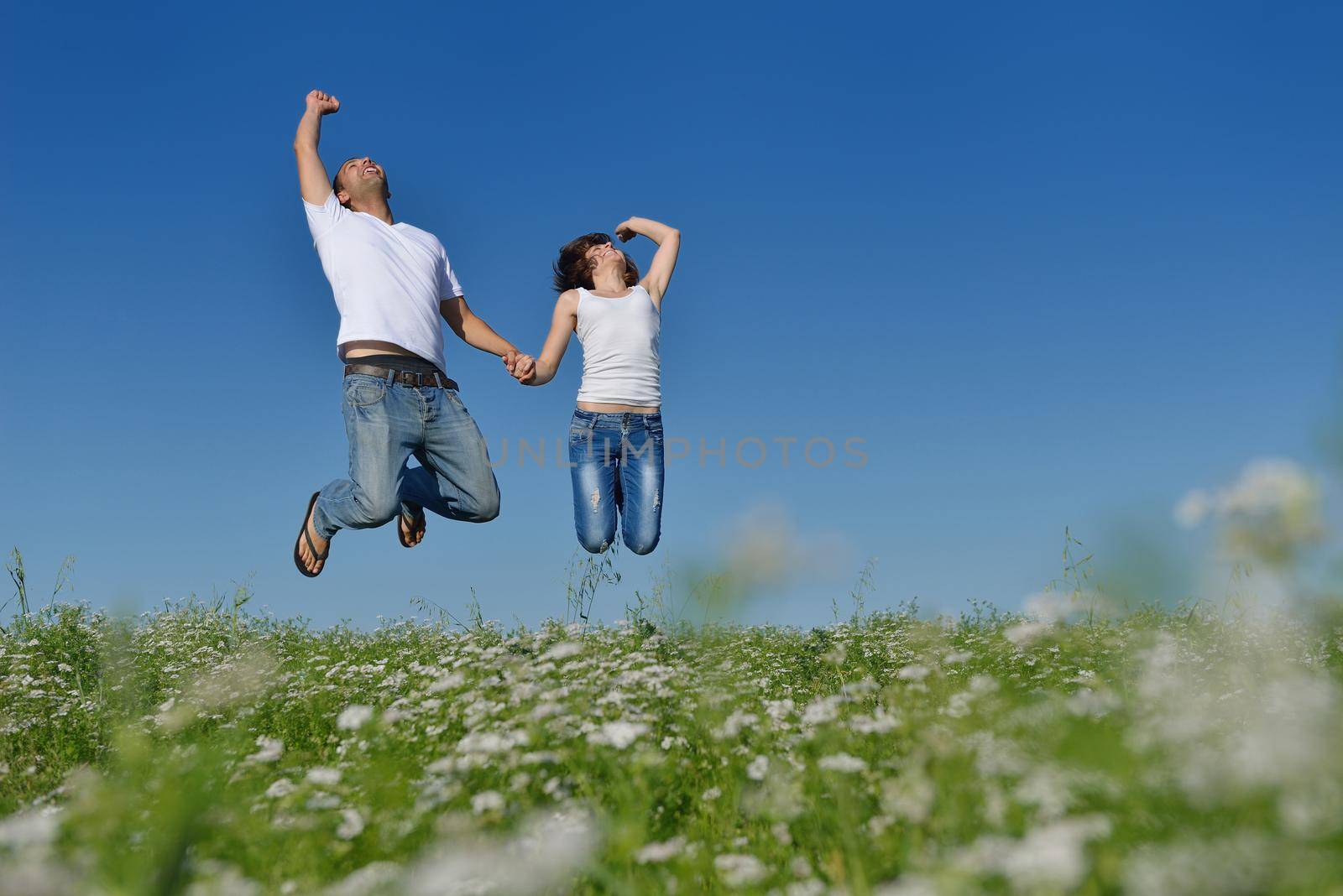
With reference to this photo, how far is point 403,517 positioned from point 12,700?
10.1ft

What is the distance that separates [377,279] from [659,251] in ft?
8.98

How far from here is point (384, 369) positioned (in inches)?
261

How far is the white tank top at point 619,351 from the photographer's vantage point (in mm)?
7812

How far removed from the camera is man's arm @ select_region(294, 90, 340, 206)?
6879mm

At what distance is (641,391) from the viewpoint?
7.89m

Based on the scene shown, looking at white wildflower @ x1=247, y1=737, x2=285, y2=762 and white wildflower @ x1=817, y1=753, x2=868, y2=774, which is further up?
white wildflower @ x1=247, y1=737, x2=285, y2=762

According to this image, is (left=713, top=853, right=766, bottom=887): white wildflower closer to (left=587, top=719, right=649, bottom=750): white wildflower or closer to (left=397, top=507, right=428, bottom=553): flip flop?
(left=587, top=719, right=649, bottom=750): white wildflower

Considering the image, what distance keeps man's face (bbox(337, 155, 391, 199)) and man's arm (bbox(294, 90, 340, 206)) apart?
1.39 ft

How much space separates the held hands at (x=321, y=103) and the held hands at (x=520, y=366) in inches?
89.9

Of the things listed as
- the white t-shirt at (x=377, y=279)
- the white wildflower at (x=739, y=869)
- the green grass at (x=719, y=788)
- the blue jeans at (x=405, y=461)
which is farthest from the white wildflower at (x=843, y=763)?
the white t-shirt at (x=377, y=279)

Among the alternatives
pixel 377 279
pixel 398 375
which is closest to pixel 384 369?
pixel 398 375

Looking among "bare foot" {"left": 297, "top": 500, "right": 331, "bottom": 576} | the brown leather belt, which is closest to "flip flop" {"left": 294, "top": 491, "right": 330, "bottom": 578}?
"bare foot" {"left": 297, "top": 500, "right": 331, "bottom": 576}

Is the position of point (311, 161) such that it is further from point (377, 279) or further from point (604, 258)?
point (604, 258)

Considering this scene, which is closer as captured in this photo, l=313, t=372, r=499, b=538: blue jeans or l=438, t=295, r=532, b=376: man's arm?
l=313, t=372, r=499, b=538: blue jeans
